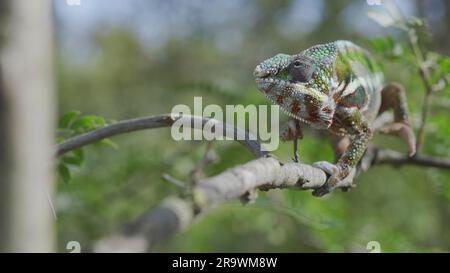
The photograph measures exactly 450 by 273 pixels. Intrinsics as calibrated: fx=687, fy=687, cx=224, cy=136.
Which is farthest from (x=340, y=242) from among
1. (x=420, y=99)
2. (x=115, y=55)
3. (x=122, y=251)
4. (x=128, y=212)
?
(x=115, y=55)

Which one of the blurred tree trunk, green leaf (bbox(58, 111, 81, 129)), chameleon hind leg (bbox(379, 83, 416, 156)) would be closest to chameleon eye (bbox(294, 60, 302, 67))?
green leaf (bbox(58, 111, 81, 129))

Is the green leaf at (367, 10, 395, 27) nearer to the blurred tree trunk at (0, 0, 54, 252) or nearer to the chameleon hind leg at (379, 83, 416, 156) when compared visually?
the chameleon hind leg at (379, 83, 416, 156)

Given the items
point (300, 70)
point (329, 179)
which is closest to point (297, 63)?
point (300, 70)

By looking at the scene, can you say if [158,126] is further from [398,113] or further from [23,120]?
[398,113]

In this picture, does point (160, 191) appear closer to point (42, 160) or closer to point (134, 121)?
point (134, 121)

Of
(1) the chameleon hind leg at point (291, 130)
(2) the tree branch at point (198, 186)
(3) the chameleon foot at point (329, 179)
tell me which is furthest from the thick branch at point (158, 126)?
(1) the chameleon hind leg at point (291, 130)

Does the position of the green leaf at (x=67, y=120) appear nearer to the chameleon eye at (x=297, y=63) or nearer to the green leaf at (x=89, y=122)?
the green leaf at (x=89, y=122)
